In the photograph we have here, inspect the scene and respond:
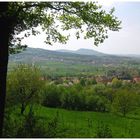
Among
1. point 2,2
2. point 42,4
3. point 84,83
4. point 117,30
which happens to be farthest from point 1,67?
point 84,83

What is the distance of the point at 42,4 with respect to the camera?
39.0 ft

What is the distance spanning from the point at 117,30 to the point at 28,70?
1549 inches

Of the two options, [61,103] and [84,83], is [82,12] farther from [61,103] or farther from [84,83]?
[84,83]

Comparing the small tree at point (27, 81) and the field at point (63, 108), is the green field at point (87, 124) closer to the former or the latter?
the field at point (63, 108)

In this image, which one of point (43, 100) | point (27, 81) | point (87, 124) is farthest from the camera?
point (43, 100)

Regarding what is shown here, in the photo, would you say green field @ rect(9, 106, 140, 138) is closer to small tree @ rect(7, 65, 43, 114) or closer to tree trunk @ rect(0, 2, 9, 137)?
small tree @ rect(7, 65, 43, 114)

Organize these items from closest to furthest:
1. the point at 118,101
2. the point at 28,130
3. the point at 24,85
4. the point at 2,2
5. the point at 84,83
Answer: the point at 2,2, the point at 28,130, the point at 24,85, the point at 118,101, the point at 84,83

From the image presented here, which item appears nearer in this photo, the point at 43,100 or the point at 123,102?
the point at 43,100

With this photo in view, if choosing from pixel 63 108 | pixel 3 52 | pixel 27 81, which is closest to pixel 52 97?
pixel 63 108

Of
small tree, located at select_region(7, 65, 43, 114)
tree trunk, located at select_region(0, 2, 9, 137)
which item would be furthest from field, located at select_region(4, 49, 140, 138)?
tree trunk, located at select_region(0, 2, 9, 137)

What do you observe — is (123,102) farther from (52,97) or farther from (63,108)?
(52,97)

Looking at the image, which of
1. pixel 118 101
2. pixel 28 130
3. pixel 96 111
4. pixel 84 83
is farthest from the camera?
pixel 84 83

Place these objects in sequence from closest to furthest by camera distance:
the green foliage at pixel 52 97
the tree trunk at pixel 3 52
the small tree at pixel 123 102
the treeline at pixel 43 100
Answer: the tree trunk at pixel 3 52
the treeline at pixel 43 100
the green foliage at pixel 52 97
the small tree at pixel 123 102

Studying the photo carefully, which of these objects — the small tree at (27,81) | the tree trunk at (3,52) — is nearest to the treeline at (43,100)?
the small tree at (27,81)
